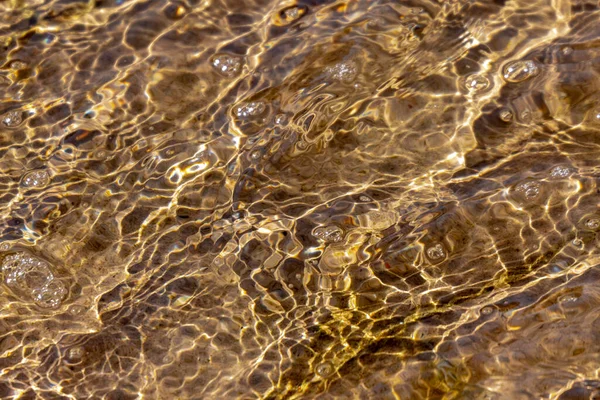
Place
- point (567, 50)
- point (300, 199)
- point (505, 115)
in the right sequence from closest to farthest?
point (300, 199)
point (505, 115)
point (567, 50)

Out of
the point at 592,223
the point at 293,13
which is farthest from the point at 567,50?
the point at 293,13

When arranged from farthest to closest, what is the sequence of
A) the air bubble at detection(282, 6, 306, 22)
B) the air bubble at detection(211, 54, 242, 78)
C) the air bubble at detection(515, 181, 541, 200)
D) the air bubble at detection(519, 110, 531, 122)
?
the air bubble at detection(282, 6, 306, 22) → the air bubble at detection(211, 54, 242, 78) → the air bubble at detection(519, 110, 531, 122) → the air bubble at detection(515, 181, 541, 200)

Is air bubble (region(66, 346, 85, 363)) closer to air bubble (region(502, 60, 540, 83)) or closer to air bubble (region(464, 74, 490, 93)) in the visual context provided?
air bubble (region(464, 74, 490, 93))

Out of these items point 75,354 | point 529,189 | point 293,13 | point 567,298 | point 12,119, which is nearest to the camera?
point 567,298

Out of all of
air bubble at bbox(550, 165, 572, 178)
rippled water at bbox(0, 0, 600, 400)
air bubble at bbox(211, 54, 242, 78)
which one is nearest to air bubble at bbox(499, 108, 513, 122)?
rippled water at bbox(0, 0, 600, 400)

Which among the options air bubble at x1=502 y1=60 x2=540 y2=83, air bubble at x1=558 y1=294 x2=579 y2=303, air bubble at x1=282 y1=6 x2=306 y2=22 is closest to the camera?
air bubble at x1=558 y1=294 x2=579 y2=303

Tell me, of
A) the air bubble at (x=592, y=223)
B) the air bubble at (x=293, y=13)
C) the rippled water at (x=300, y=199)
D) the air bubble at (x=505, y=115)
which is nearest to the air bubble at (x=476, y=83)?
the rippled water at (x=300, y=199)

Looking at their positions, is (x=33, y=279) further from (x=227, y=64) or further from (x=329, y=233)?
(x=227, y=64)
